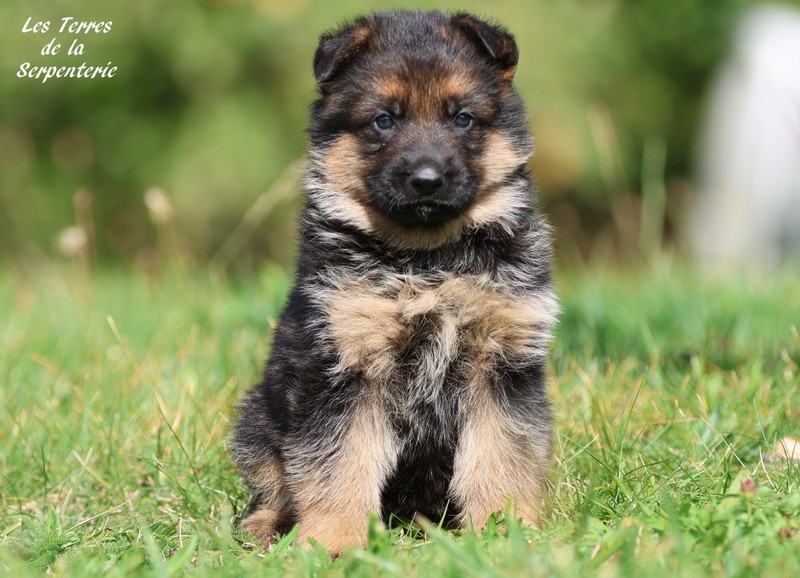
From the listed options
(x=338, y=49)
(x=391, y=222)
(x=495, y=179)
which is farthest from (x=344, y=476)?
(x=338, y=49)

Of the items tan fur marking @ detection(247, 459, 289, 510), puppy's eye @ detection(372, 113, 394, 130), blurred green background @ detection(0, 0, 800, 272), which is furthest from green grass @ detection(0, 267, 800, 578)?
blurred green background @ detection(0, 0, 800, 272)

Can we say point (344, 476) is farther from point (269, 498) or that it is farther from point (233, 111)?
point (233, 111)

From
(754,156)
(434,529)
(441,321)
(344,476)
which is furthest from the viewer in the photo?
(754,156)

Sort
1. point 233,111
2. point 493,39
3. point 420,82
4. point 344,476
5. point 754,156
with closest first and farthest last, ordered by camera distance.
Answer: point 344,476 < point 420,82 < point 493,39 < point 233,111 < point 754,156

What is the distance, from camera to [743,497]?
3023mm

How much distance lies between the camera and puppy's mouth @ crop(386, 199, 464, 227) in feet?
11.7

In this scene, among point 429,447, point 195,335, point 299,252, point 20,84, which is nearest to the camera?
point 429,447

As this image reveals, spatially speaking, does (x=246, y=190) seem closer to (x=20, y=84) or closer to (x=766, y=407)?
(x=20, y=84)

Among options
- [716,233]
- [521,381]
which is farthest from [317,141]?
[716,233]

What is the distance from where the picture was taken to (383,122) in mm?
3717

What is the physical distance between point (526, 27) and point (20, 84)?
Answer: 5.58m

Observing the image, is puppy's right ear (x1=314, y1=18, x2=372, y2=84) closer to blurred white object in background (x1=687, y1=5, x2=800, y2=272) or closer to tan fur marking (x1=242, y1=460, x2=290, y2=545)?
tan fur marking (x1=242, y1=460, x2=290, y2=545)

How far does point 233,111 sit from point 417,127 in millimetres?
7693

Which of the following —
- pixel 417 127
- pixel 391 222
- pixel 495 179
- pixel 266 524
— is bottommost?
pixel 266 524
